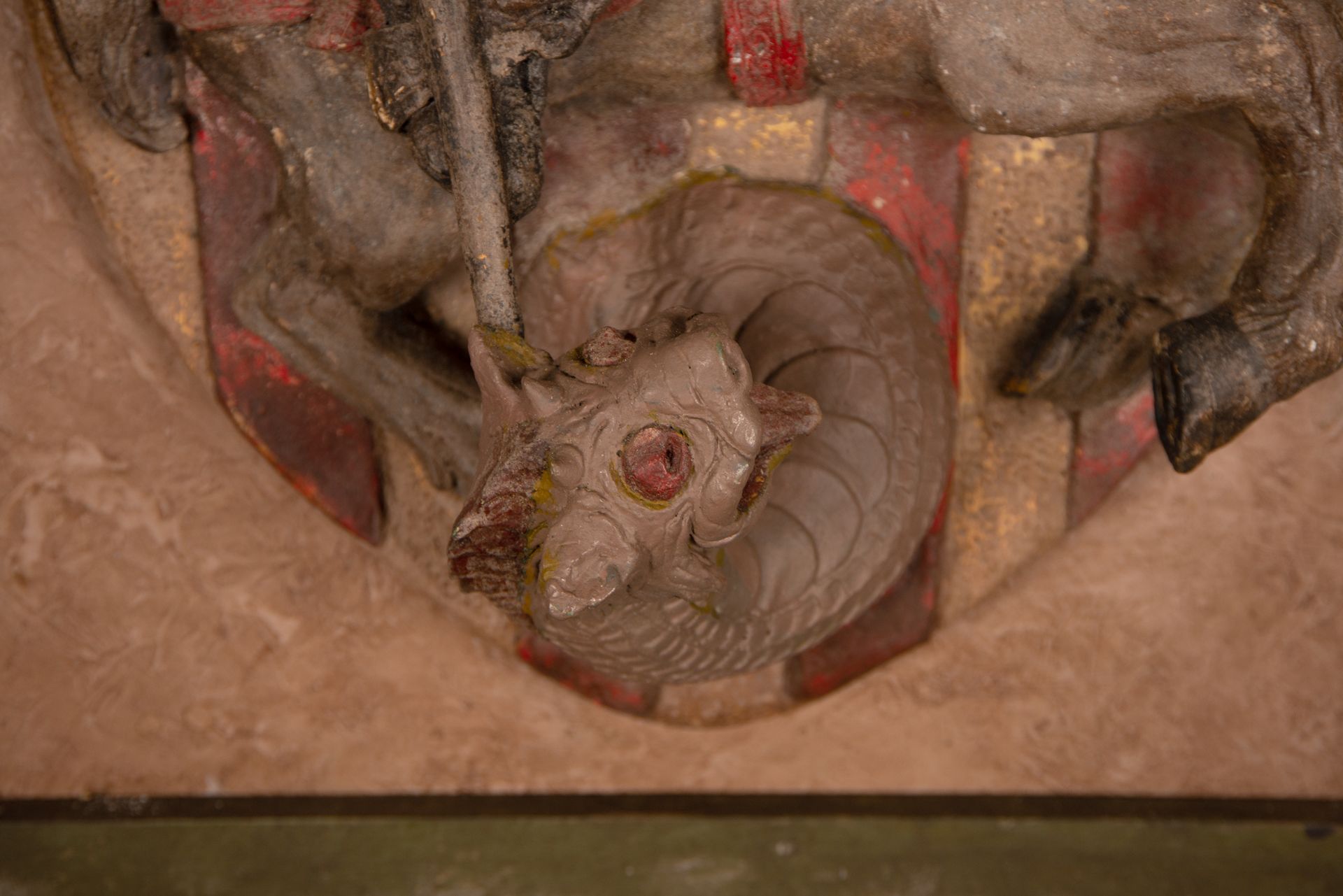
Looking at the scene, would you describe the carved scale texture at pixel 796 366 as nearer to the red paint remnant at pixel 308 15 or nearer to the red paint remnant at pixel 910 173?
the red paint remnant at pixel 910 173

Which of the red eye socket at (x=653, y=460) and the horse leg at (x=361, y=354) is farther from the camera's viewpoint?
the horse leg at (x=361, y=354)

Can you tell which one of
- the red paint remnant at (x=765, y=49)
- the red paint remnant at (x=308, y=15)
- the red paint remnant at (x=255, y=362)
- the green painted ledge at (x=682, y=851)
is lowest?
the green painted ledge at (x=682, y=851)

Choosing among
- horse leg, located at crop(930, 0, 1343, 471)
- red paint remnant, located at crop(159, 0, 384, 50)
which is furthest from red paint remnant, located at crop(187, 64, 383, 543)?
horse leg, located at crop(930, 0, 1343, 471)

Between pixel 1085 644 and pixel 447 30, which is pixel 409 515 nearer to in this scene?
pixel 447 30

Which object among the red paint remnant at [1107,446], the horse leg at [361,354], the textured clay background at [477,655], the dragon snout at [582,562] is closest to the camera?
the dragon snout at [582,562]

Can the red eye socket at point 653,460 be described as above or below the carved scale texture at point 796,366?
above

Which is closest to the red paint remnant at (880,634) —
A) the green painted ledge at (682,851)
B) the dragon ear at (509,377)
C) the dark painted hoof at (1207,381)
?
the green painted ledge at (682,851)

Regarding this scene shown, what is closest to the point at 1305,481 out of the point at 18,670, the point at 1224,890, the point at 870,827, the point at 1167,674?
the point at 1167,674

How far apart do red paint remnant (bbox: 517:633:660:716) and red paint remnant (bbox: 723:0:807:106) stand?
91 cm

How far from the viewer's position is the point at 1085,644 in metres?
2.13

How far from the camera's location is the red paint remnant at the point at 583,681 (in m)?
1.99

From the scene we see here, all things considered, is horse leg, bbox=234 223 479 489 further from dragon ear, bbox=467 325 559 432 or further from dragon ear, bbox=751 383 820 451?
dragon ear, bbox=751 383 820 451

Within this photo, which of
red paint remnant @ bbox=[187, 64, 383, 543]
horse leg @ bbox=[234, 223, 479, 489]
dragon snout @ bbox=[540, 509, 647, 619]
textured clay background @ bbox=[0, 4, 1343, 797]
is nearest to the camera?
dragon snout @ bbox=[540, 509, 647, 619]

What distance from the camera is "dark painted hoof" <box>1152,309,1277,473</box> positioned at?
149cm
